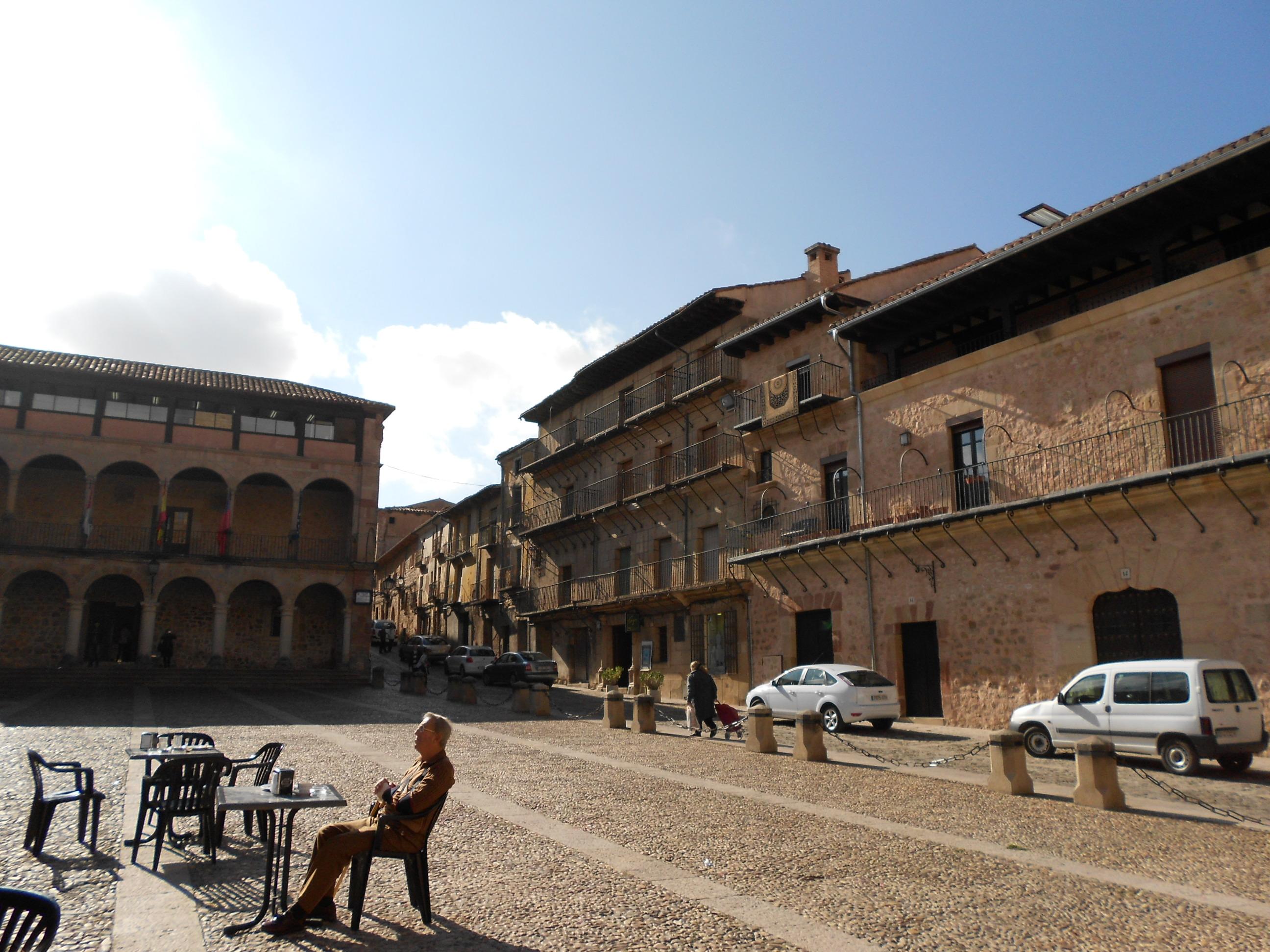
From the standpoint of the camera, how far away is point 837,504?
22.2 m

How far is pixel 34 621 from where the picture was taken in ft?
99.8

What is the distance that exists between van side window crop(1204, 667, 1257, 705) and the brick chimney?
17199 millimetres

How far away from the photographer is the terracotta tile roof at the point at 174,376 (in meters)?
30.3

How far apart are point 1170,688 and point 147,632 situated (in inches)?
1152

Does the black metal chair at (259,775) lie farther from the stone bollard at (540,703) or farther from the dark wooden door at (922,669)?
the dark wooden door at (922,669)

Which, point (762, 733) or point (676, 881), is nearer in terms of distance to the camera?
point (676, 881)

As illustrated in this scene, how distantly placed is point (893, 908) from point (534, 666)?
24.7 m

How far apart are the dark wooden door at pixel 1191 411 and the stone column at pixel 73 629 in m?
30.4

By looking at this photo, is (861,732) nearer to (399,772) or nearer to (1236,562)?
(1236,562)

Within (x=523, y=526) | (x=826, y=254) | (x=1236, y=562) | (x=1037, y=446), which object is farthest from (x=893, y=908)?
(x=523, y=526)

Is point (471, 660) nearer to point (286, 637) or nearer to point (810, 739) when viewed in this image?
point (286, 637)

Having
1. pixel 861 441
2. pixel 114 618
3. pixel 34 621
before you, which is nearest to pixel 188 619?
pixel 114 618

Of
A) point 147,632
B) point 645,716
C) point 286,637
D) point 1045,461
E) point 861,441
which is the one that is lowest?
point 645,716

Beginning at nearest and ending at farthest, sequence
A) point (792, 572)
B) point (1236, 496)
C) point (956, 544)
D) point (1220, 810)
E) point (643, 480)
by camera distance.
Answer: point (1220, 810) → point (1236, 496) → point (956, 544) → point (792, 572) → point (643, 480)
